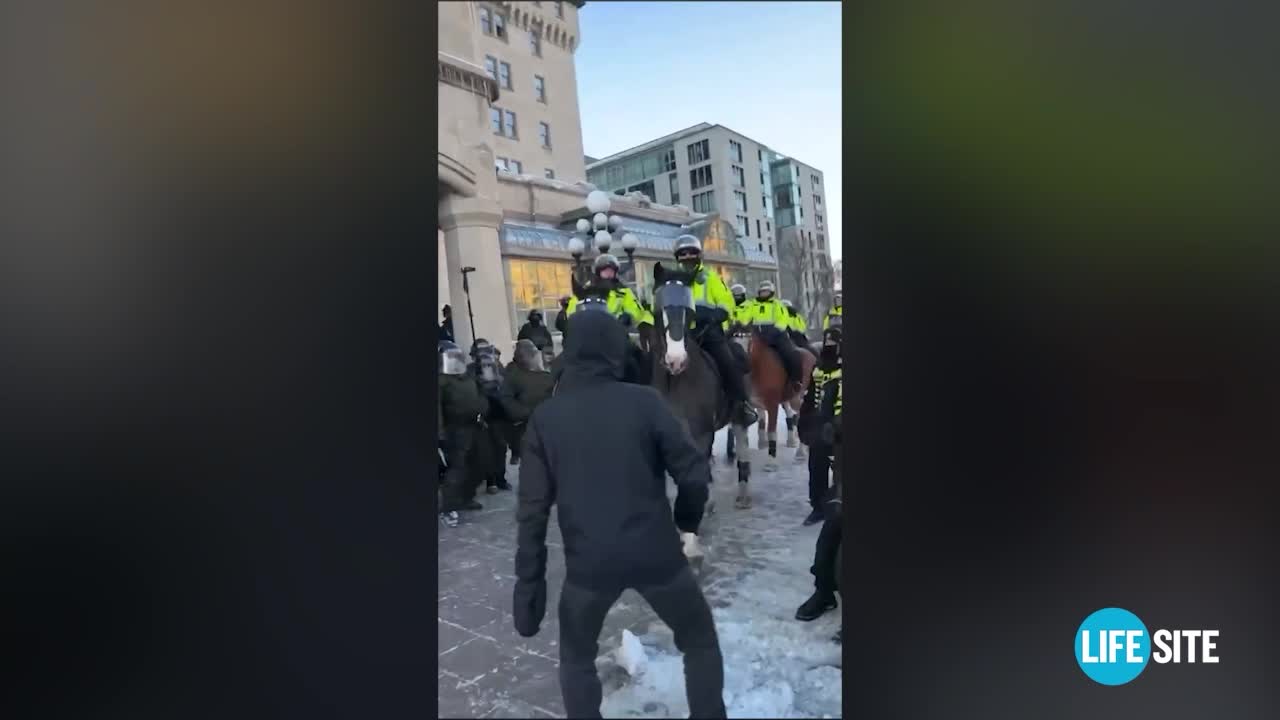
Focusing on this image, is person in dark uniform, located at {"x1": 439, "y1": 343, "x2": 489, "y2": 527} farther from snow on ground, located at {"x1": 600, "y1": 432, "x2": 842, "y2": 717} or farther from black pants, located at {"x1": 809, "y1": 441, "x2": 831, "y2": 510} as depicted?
black pants, located at {"x1": 809, "y1": 441, "x2": 831, "y2": 510}

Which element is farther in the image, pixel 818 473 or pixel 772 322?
pixel 772 322

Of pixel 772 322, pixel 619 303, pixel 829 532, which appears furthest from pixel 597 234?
pixel 829 532

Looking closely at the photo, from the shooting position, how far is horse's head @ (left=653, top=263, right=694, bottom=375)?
2.31 meters

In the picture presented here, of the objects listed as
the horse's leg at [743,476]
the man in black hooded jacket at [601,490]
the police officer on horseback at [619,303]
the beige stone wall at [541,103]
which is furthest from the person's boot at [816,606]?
the beige stone wall at [541,103]

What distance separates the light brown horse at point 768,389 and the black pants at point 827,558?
0.34 meters

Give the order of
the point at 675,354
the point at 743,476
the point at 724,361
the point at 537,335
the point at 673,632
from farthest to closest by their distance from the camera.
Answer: the point at 724,361, the point at 743,476, the point at 675,354, the point at 537,335, the point at 673,632

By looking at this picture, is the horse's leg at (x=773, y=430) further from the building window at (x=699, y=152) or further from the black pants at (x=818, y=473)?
the building window at (x=699, y=152)

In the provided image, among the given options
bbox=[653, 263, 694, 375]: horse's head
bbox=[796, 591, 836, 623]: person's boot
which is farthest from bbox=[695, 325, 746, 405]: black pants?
bbox=[796, 591, 836, 623]: person's boot

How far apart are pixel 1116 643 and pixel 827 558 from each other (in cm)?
82

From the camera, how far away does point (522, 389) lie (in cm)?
211

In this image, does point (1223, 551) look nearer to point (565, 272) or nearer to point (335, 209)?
point (565, 272)

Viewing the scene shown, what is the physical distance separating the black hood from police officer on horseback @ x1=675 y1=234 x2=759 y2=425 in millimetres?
544

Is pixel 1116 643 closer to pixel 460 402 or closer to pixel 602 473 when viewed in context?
pixel 602 473

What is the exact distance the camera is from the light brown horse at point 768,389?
96.3 inches
